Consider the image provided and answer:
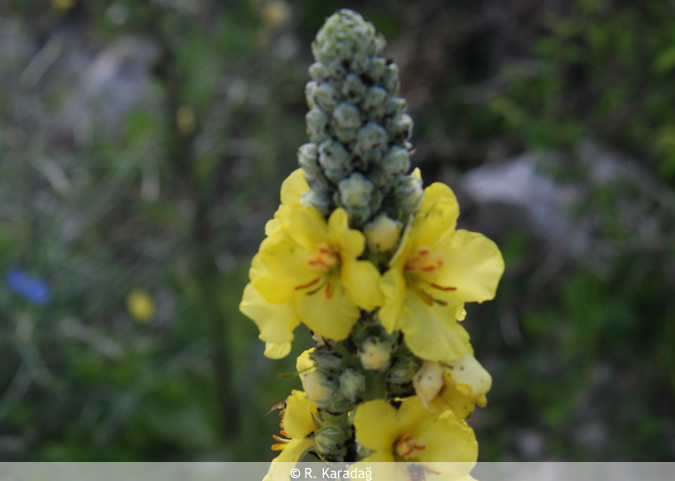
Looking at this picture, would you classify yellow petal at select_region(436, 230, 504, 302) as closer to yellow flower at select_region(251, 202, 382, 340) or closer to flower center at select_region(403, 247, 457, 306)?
flower center at select_region(403, 247, 457, 306)

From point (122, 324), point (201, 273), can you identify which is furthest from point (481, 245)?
point (122, 324)

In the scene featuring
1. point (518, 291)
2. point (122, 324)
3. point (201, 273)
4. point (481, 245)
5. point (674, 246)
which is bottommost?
point (122, 324)

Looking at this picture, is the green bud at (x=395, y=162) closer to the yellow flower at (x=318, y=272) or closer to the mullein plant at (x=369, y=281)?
the mullein plant at (x=369, y=281)

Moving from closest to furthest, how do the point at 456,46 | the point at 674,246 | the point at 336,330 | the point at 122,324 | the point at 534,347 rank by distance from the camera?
the point at 336,330, the point at 674,246, the point at 534,347, the point at 122,324, the point at 456,46

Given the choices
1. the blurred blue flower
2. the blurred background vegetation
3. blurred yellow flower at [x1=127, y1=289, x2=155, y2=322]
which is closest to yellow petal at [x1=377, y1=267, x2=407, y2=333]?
the blurred background vegetation

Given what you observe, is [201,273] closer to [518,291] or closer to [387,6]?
[518,291]

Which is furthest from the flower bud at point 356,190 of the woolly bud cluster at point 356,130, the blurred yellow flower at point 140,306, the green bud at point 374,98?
the blurred yellow flower at point 140,306

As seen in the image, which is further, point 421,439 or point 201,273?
point 201,273

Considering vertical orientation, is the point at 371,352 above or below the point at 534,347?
above
